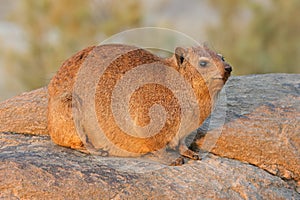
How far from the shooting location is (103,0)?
792 inches

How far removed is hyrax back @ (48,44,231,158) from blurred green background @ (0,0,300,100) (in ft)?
38.6

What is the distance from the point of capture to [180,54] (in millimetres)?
6148

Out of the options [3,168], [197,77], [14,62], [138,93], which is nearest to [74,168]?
[3,168]

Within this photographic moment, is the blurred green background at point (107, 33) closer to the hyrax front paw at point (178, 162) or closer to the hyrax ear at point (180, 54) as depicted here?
the hyrax ear at point (180, 54)

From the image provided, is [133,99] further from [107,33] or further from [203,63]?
[107,33]

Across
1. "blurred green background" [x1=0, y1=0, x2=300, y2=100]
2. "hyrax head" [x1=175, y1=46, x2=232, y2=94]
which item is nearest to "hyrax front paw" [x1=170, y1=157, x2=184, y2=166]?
"hyrax head" [x1=175, y1=46, x2=232, y2=94]

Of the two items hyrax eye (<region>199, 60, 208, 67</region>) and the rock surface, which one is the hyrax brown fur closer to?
hyrax eye (<region>199, 60, 208, 67</region>)

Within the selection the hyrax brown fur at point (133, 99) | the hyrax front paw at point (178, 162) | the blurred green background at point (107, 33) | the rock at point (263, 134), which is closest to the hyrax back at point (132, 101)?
the hyrax brown fur at point (133, 99)

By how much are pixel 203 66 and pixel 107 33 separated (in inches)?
520

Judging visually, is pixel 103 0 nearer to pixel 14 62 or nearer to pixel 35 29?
pixel 35 29

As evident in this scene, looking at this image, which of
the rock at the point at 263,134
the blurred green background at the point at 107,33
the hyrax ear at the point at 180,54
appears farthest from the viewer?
the blurred green background at the point at 107,33

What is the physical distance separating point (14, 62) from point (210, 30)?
7342 millimetres

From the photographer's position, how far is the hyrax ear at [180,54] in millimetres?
6137

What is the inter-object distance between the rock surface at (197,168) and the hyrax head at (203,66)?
0.82m
